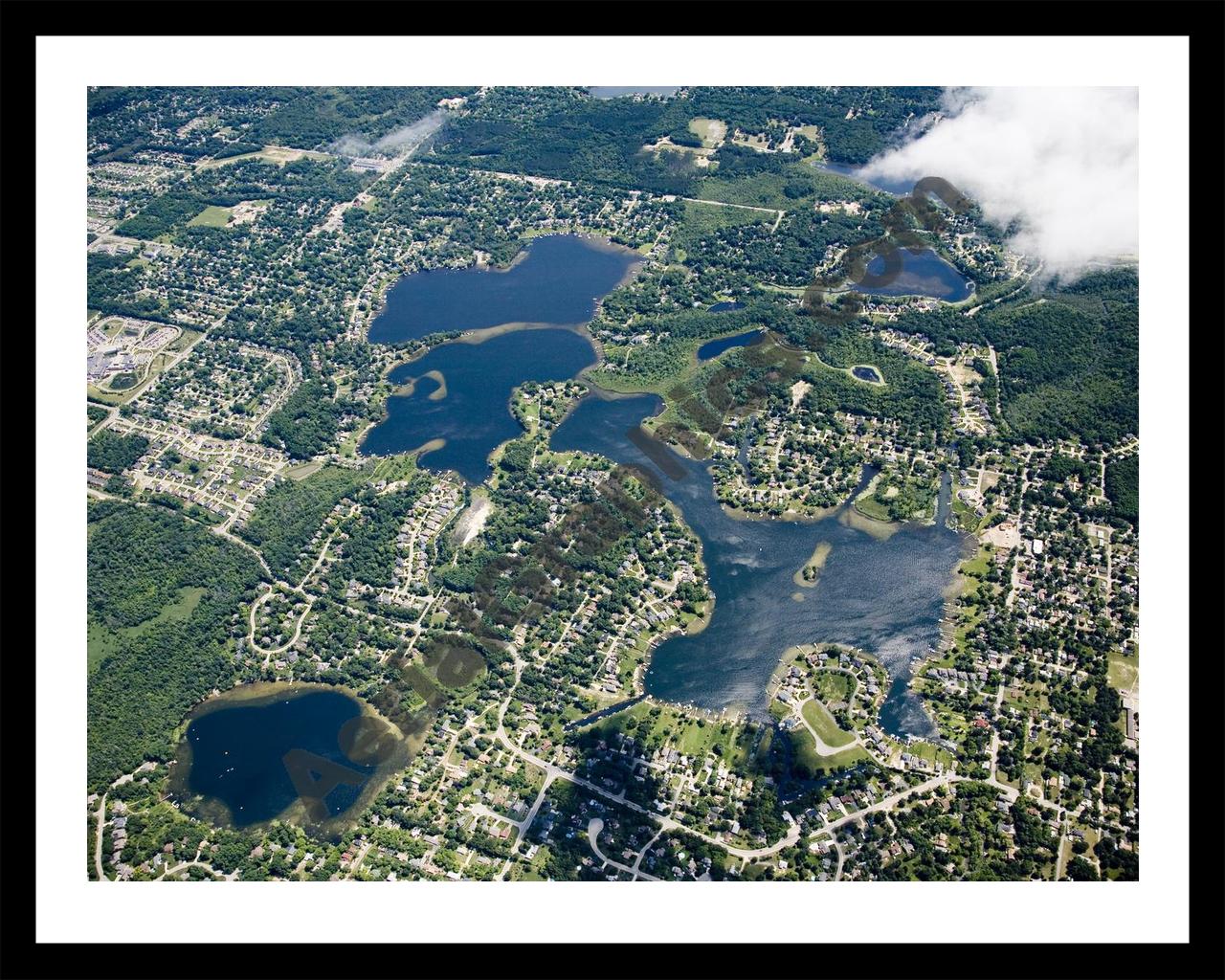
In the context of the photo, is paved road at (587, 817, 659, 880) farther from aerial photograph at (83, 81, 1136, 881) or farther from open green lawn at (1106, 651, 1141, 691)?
open green lawn at (1106, 651, 1141, 691)

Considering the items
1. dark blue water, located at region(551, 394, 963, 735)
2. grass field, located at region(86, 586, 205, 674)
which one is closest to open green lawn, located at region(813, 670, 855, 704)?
dark blue water, located at region(551, 394, 963, 735)

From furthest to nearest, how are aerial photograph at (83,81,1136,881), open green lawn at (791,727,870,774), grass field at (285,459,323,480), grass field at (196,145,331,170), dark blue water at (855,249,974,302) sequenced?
1. grass field at (196,145,331,170)
2. dark blue water at (855,249,974,302)
3. grass field at (285,459,323,480)
4. open green lawn at (791,727,870,774)
5. aerial photograph at (83,81,1136,881)

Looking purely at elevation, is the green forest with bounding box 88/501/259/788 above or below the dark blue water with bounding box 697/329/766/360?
below

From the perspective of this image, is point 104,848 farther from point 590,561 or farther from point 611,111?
point 611,111

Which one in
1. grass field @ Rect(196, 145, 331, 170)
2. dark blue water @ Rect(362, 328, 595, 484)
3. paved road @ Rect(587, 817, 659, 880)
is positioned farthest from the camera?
grass field @ Rect(196, 145, 331, 170)

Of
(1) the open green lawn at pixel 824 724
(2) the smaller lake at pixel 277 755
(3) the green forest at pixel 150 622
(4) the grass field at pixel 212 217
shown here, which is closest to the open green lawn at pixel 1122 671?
(1) the open green lawn at pixel 824 724

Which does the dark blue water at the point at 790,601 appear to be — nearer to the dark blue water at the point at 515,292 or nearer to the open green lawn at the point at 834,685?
the open green lawn at the point at 834,685
